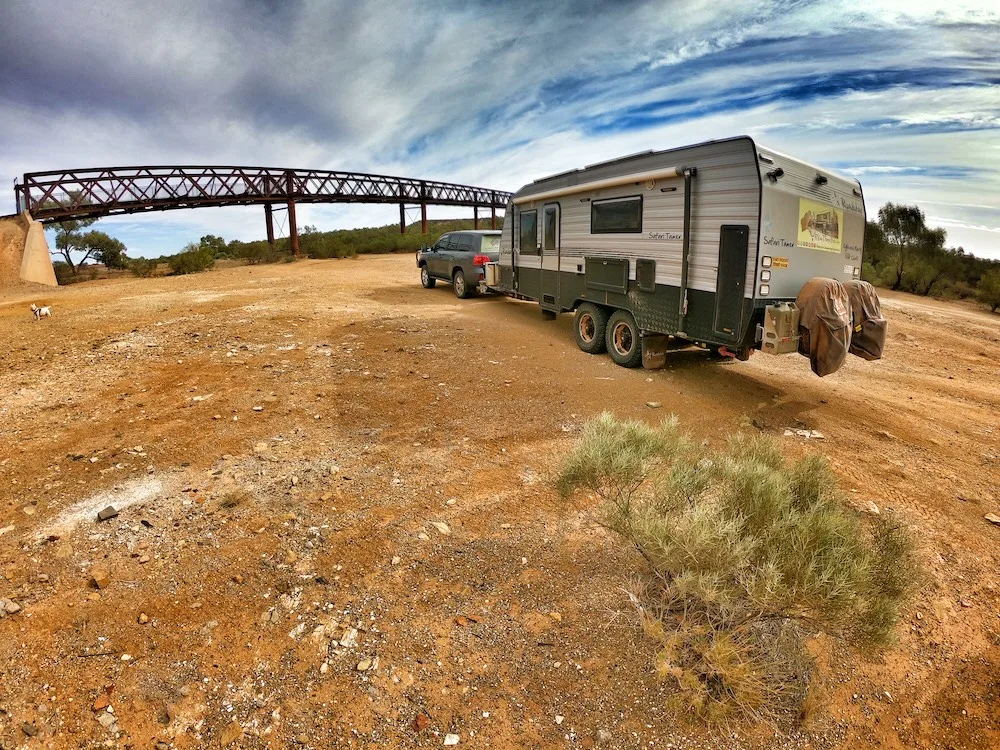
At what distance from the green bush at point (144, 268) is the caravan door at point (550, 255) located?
20.4 metres

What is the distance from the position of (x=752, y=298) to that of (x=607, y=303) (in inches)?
102

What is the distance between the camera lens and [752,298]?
5.90 meters

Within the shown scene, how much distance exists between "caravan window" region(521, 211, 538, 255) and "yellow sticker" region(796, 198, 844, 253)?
15.9 feet

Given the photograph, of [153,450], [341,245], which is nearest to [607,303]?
[153,450]

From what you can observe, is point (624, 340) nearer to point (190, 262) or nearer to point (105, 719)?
point (105, 719)

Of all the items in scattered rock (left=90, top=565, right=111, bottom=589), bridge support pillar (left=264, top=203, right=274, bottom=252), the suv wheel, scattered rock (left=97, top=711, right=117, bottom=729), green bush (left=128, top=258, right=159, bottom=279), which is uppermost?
bridge support pillar (left=264, top=203, right=274, bottom=252)

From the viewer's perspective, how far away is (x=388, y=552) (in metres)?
3.47

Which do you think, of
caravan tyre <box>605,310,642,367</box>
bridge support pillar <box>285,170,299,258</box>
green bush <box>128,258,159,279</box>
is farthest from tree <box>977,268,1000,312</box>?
green bush <box>128,258,159,279</box>

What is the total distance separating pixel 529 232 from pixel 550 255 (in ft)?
2.98

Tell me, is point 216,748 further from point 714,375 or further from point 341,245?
point 341,245

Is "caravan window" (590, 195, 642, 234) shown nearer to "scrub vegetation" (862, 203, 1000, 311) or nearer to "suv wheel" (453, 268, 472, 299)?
"suv wheel" (453, 268, 472, 299)

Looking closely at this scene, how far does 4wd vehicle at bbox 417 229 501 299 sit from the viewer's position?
13.4 metres

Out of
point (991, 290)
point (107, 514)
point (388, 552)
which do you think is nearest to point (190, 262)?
point (107, 514)

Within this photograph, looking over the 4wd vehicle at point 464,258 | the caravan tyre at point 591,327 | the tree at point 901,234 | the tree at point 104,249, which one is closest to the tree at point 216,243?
the tree at point 104,249
